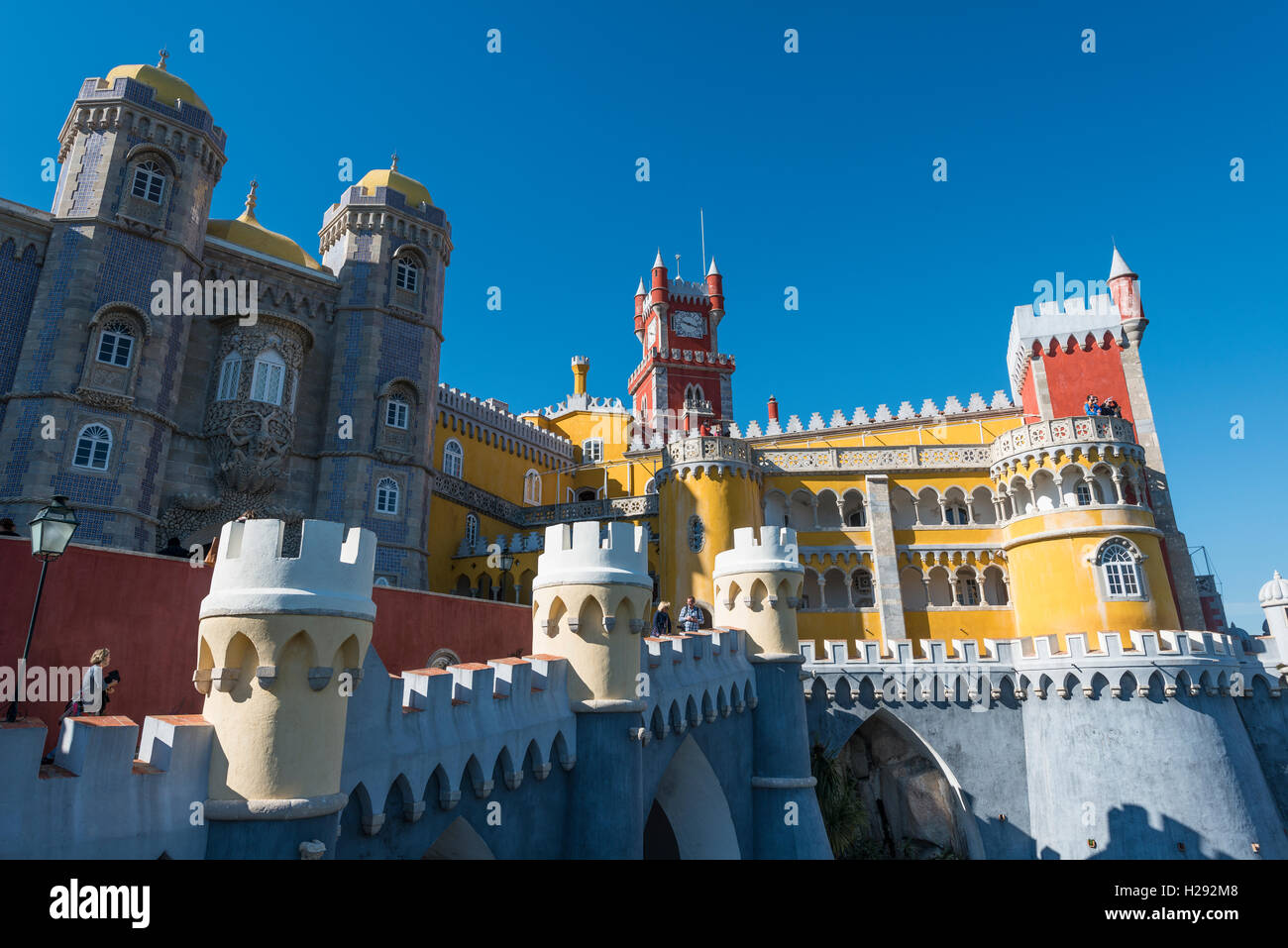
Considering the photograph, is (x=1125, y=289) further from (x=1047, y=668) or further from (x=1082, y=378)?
(x=1047, y=668)

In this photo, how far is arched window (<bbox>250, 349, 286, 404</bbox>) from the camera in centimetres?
2442

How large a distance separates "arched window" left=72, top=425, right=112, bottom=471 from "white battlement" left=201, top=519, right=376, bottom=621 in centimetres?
1841

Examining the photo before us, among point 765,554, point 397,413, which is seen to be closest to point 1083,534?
point 765,554

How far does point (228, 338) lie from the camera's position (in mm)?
24719

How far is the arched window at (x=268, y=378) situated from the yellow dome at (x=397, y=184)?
825 cm

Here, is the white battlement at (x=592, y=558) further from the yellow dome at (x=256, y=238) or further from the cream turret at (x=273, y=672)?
the yellow dome at (x=256, y=238)

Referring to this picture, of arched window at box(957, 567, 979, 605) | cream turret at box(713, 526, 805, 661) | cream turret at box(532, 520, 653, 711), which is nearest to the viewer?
cream turret at box(532, 520, 653, 711)

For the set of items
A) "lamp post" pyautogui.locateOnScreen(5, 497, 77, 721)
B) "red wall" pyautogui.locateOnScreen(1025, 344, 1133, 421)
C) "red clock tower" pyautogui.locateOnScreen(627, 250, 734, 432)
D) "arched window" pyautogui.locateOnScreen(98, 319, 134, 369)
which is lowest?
"lamp post" pyautogui.locateOnScreen(5, 497, 77, 721)

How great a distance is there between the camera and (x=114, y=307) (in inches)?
866

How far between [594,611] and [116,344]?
63.2ft

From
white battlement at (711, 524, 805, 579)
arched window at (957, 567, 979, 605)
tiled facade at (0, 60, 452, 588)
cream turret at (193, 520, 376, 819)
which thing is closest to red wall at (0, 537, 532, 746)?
cream turret at (193, 520, 376, 819)

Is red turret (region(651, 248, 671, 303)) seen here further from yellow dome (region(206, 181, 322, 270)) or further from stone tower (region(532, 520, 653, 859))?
stone tower (region(532, 520, 653, 859))

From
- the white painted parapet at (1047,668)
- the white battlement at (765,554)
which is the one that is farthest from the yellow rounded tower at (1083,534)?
the white battlement at (765,554)
